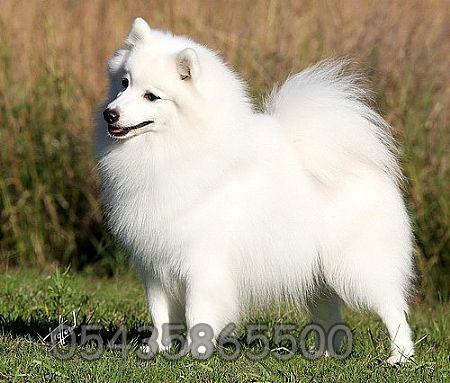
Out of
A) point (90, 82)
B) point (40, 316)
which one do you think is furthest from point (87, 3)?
point (40, 316)

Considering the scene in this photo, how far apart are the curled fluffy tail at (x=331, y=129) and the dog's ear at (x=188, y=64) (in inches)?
27.7

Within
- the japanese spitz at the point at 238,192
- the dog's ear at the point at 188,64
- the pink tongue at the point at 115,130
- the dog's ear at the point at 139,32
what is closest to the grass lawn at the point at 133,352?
the japanese spitz at the point at 238,192

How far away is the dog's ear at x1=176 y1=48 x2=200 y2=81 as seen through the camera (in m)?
4.89

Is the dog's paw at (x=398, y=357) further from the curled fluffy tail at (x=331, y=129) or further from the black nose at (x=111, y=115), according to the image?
the black nose at (x=111, y=115)

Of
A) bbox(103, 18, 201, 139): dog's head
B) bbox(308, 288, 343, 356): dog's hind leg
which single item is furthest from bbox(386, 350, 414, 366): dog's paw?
bbox(103, 18, 201, 139): dog's head

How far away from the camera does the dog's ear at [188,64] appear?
4.89 meters

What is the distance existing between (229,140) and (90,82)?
4654 millimetres

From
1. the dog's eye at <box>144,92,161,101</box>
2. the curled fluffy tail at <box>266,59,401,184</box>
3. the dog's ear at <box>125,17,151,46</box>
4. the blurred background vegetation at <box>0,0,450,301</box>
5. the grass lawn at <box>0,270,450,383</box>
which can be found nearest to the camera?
the grass lawn at <box>0,270,450,383</box>

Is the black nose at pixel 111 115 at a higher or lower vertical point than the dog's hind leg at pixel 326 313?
higher

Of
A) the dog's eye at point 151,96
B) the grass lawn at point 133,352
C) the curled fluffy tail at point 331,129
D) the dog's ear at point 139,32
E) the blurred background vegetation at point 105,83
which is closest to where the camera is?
the grass lawn at point 133,352

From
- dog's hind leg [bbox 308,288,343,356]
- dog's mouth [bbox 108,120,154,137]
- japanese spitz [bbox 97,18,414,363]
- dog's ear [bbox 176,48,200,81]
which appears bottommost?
dog's hind leg [bbox 308,288,343,356]

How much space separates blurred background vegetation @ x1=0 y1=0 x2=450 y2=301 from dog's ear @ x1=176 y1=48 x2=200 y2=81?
3594 millimetres

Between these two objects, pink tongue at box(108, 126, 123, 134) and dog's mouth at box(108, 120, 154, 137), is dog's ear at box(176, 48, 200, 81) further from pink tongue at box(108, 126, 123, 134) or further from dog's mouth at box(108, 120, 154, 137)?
pink tongue at box(108, 126, 123, 134)

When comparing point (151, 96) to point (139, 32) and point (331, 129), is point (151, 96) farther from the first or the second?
point (331, 129)
